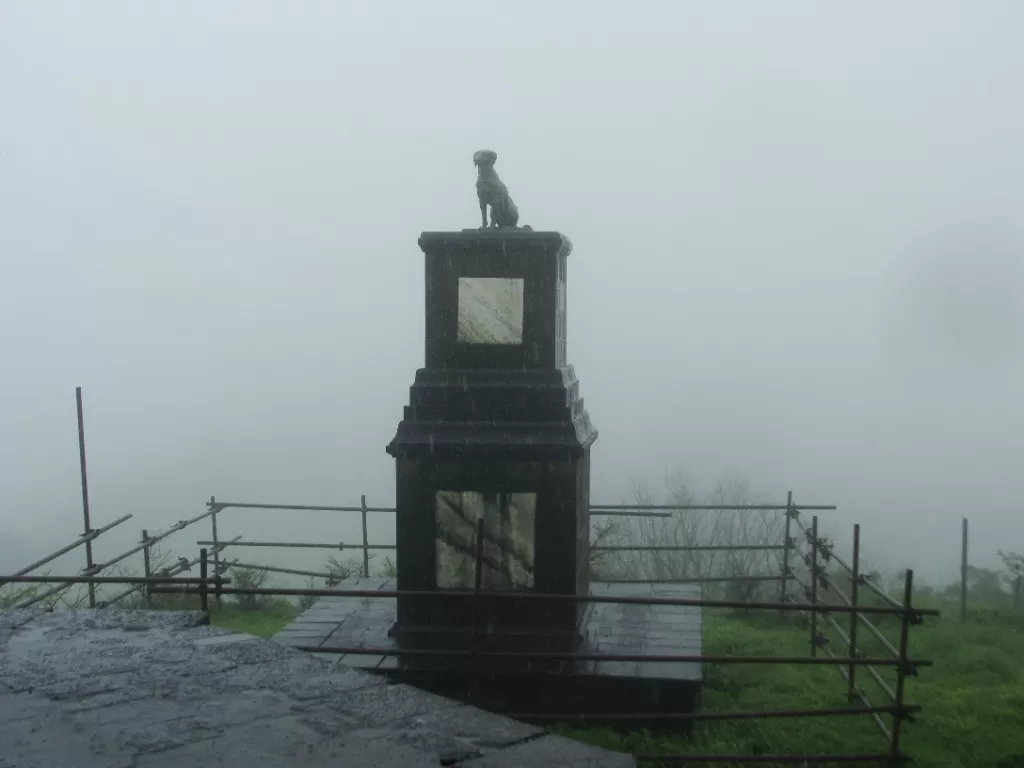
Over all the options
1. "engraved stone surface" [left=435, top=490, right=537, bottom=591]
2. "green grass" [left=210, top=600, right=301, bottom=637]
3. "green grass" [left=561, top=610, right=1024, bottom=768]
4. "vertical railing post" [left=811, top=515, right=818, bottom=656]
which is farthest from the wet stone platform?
"green grass" [left=210, top=600, right=301, bottom=637]

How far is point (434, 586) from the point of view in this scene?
776 cm

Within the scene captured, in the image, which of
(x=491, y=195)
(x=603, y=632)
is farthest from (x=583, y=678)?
(x=491, y=195)

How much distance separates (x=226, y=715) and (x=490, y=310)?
5.04 m

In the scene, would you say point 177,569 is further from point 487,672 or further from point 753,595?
point 753,595

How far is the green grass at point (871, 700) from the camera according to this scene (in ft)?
20.9

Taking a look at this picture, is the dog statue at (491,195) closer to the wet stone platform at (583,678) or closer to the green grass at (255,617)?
the wet stone platform at (583,678)

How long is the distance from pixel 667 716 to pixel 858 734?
5.92 feet

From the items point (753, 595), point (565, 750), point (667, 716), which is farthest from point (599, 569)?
point (565, 750)

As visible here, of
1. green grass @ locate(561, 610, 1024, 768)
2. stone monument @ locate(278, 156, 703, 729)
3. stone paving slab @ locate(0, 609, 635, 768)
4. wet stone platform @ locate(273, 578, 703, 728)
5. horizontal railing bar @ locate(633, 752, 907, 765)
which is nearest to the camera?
stone paving slab @ locate(0, 609, 635, 768)

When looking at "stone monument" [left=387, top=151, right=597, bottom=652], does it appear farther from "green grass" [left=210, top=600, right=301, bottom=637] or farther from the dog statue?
"green grass" [left=210, top=600, right=301, bottom=637]

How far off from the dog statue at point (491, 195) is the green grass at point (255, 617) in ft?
16.1

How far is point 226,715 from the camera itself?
3154 millimetres

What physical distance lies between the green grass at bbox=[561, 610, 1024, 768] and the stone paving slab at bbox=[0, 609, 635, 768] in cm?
340

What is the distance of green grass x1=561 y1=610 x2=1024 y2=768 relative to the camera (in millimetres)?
6379
